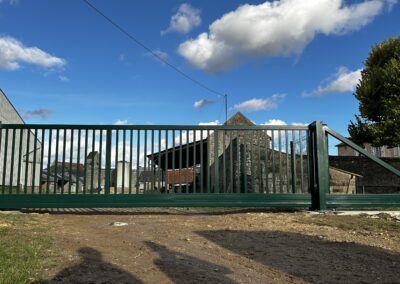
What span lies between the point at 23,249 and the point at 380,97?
74.0 feet

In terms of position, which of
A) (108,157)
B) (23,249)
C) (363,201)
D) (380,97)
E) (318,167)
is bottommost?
(23,249)

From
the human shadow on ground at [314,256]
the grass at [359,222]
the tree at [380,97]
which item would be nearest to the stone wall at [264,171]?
the grass at [359,222]

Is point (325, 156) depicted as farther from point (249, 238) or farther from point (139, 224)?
point (139, 224)

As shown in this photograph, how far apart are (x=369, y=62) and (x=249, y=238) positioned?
71.5ft

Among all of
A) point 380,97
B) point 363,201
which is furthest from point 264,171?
point 380,97

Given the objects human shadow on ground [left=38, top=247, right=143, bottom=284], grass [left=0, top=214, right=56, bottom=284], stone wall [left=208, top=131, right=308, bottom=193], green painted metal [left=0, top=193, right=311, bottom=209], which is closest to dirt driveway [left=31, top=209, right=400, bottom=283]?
human shadow on ground [left=38, top=247, right=143, bottom=284]

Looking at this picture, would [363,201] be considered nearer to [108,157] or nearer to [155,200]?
[155,200]

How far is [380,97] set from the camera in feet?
76.4

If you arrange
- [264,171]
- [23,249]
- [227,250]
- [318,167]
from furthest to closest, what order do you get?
[264,171], [318,167], [227,250], [23,249]

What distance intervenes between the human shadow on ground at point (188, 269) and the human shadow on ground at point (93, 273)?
0.39 meters

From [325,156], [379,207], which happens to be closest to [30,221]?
[325,156]

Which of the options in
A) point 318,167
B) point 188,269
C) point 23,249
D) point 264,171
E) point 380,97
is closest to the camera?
point 188,269

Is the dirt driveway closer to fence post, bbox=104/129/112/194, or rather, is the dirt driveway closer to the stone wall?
fence post, bbox=104/129/112/194

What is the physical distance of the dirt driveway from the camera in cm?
388
